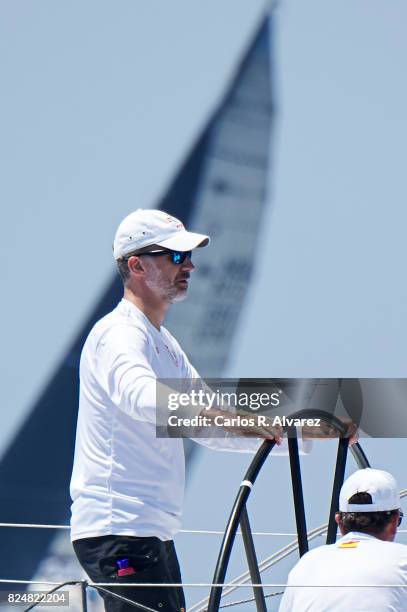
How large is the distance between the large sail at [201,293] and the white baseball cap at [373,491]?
153 cm

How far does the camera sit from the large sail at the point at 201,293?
2912 millimetres

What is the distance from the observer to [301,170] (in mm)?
2846

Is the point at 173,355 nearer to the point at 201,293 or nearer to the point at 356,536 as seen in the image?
the point at 356,536

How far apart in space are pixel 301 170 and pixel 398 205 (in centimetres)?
27

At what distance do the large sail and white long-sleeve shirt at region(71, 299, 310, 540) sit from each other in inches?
55.5

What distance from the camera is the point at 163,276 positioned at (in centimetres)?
155

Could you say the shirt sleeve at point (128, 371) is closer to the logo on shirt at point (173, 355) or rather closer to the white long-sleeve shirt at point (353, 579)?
the logo on shirt at point (173, 355)

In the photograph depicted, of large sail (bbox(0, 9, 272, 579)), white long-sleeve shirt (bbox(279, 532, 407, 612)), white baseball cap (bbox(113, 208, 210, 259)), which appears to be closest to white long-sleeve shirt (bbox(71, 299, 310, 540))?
white baseball cap (bbox(113, 208, 210, 259))

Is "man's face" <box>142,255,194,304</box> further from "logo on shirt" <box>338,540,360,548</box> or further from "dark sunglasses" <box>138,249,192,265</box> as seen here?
"logo on shirt" <box>338,540,360,548</box>

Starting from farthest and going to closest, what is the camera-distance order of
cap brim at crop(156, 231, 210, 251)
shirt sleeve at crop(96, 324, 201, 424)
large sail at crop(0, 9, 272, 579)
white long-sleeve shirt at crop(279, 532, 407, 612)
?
large sail at crop(0, 9, 272, 579) → cap brim at crop(156, 231, 210, 251) → shirt sleeve at crop(96, 324, 201, 424) → white long-sleeve shirt at crop(279, 532, 407, 612)

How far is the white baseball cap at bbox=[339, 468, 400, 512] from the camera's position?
→ 1.36 m

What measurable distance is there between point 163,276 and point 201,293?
1.49 metres

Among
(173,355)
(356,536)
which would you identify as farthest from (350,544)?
(173,355)

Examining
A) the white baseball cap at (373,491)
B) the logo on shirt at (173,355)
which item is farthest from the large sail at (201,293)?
the white baseball cap at (373,491)
